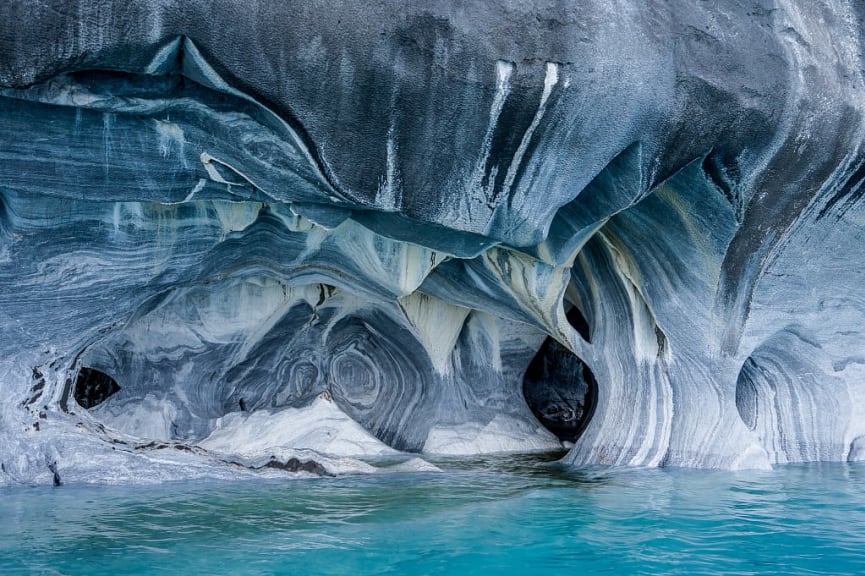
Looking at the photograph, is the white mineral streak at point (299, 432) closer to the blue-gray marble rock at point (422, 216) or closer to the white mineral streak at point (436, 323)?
the blue-gray marble rock at point (422, 216)

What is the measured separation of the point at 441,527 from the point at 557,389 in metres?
4.62

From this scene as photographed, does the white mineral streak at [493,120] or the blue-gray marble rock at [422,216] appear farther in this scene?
the white mineral streak at [493,120]

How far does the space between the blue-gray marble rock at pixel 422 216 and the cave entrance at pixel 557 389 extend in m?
0.80

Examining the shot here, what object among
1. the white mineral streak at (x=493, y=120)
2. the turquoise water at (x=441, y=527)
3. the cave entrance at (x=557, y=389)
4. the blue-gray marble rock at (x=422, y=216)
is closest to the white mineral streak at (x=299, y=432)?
the blue-gray marble rock at (x=422, y=216)

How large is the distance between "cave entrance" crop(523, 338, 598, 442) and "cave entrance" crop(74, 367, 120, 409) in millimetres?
3804

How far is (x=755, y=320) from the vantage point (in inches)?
218

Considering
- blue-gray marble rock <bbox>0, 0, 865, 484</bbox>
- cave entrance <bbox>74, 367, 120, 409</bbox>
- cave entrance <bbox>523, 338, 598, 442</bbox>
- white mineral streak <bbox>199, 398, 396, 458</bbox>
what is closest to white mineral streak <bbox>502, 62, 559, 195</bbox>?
blue-gray marble rock <bbox>0, 0, 865, 484</bbox>

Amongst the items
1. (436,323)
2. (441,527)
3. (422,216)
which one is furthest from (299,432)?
(441,527)

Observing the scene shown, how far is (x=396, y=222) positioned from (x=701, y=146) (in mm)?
1779

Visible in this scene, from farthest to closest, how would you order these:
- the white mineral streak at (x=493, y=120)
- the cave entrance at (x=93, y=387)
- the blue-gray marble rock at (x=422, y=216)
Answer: the cave entrance at (x=93, y=387), the white mineral streak at (x=493, y=120), the blue-gray marble rock at (x=422, y=216)

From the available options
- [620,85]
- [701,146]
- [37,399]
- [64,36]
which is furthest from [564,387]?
[64,36]

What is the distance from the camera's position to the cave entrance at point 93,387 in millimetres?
6281

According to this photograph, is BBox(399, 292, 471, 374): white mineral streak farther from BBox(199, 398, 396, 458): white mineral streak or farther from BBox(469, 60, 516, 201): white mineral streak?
BBox(469, 60, 516, 201): white mineral streak

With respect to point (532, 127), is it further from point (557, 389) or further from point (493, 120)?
point (557, 389)
